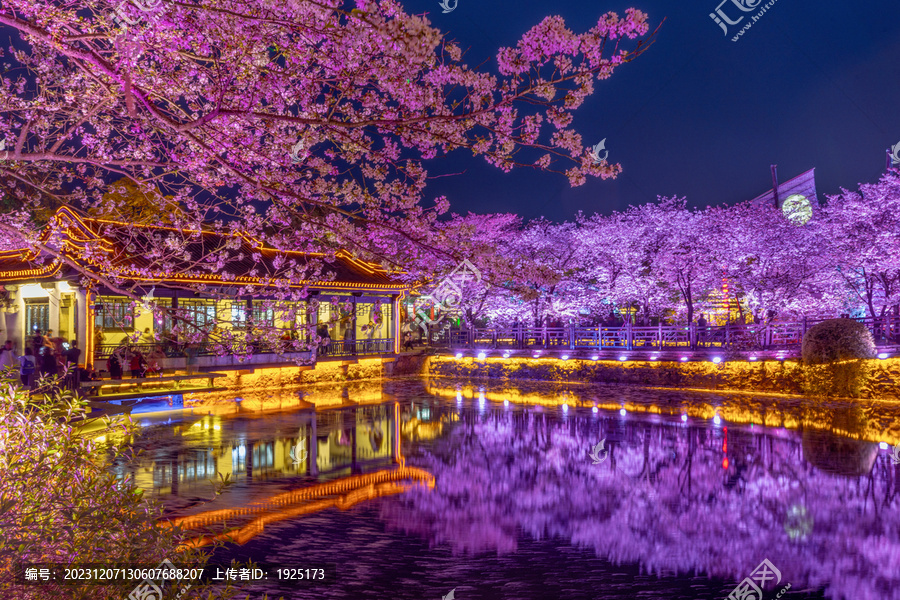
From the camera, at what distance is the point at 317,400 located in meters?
20.5

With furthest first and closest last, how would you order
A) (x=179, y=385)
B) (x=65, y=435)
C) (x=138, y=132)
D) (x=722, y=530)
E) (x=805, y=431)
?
1. (x=179, y=385)
2. (x=805, y=431)
3. (x=722, y=530)
4. (x=138, y=132)
5. (x=65, y=435)

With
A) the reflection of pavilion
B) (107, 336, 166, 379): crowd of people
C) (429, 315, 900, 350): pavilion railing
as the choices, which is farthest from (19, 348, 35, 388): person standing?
(429, 315, 900, 350): pavilion railing

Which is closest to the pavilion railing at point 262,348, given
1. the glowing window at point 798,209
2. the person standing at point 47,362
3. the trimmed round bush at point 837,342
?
the person standing at point 47,362

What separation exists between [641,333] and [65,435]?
23810mm

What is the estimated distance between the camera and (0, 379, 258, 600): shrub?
3840mm

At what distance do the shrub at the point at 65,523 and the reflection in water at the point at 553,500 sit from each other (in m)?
1.36

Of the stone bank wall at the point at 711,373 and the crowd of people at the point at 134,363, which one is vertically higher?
the crowd of people at the point at 134,363

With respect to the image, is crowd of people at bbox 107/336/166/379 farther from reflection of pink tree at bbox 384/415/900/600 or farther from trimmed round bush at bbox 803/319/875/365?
trimmed round bush at bbox 803/319/875/365

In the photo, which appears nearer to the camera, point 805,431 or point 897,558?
point 897,558

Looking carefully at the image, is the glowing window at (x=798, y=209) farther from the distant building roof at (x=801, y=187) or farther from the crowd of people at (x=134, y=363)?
the crowd of people at (x=134, y=363)

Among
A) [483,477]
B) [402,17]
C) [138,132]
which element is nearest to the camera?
[402,17]

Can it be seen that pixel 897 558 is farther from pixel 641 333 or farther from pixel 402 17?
pixel 641 333

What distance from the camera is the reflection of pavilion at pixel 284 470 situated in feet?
27.6

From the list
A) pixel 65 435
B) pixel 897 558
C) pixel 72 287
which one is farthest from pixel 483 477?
pixel 72 287
